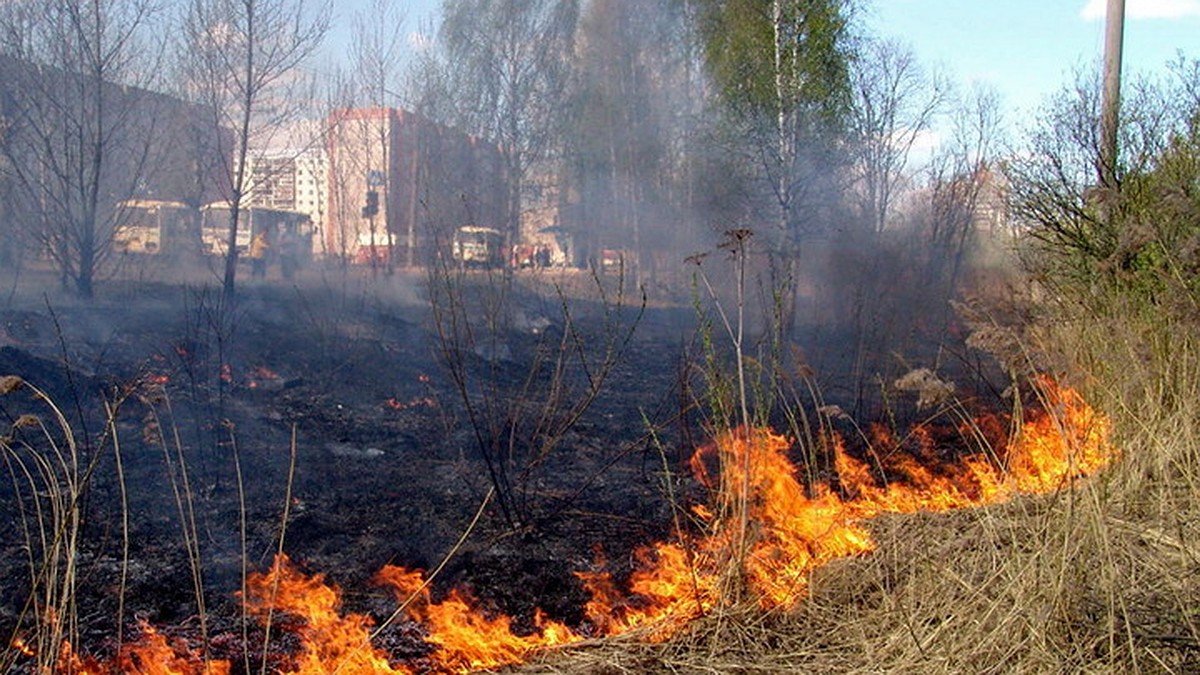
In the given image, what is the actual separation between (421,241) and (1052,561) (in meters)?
21.3

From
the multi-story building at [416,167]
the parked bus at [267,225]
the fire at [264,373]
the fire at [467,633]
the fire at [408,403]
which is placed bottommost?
the fire at [467,633]

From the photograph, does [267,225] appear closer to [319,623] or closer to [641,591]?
[319,623]

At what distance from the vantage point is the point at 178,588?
4215 millimetres

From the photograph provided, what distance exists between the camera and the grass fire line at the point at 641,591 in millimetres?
3398

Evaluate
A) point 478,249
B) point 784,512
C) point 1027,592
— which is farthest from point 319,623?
point 478,249

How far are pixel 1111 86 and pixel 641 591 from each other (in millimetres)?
6868

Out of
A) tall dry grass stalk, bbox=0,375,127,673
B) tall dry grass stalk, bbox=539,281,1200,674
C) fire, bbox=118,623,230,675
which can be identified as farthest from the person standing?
tall dry grass stalk, bbox=539,281,1200,674

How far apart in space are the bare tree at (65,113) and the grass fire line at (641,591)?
8.71m

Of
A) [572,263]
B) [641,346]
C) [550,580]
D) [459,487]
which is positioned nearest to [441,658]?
[550,580]

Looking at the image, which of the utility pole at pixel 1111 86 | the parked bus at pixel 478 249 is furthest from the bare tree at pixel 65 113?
the utility pole at pixel 1111 86

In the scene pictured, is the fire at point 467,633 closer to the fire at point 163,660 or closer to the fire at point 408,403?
the fire at point 163,660

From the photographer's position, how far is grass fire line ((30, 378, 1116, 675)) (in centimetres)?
340

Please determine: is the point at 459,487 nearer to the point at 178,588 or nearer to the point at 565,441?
the point at 565,441

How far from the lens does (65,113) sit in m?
11.0
